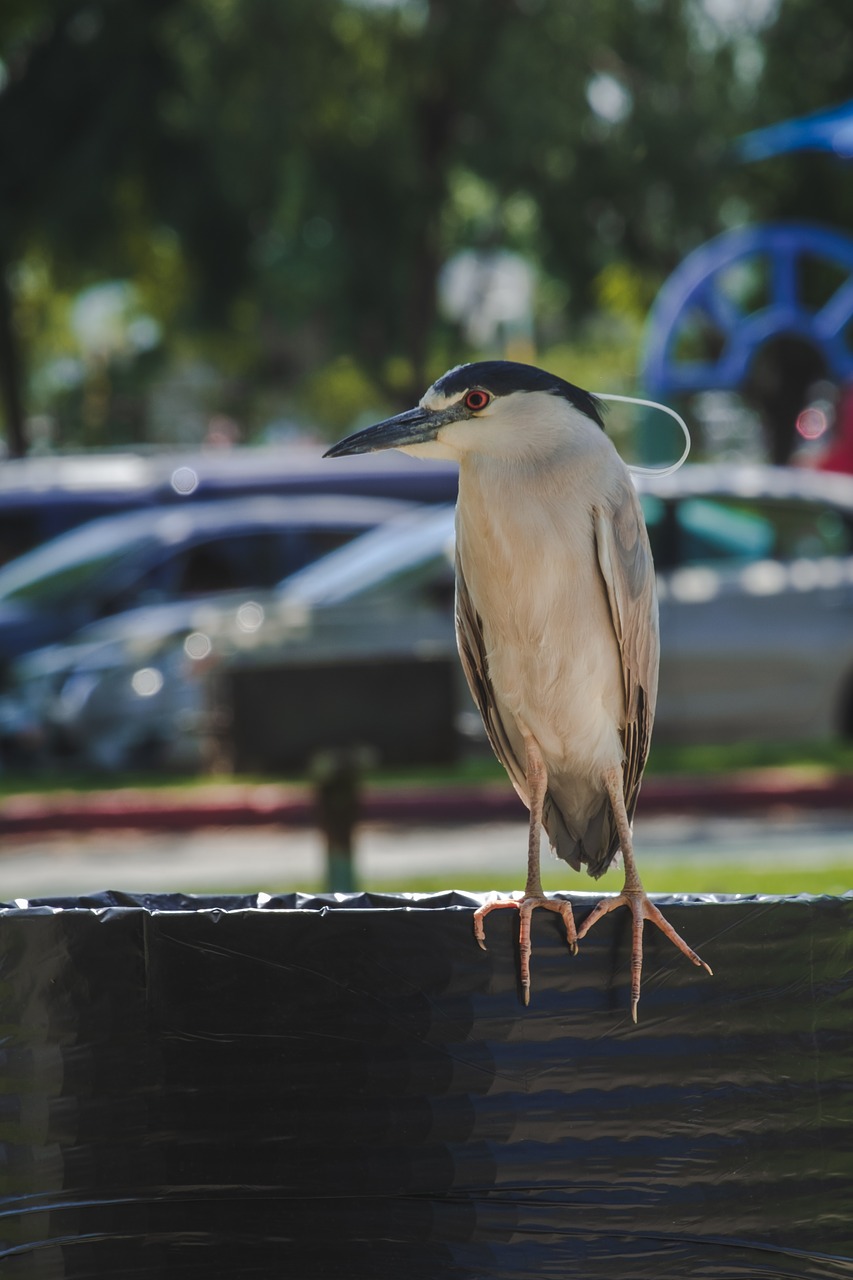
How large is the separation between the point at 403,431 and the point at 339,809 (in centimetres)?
423

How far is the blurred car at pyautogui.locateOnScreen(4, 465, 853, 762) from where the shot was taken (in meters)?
10.4

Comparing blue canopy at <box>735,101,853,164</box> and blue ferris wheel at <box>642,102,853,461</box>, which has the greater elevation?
blue canopy at <box>735,101,853,164</box>

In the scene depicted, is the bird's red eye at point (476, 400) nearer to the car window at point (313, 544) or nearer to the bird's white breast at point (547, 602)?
the bird's white breast at point (547, 602)

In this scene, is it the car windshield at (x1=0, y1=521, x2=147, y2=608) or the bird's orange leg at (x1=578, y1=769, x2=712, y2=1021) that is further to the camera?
the car windshield at (x1=0, y1=521, x2=147, y2=608)

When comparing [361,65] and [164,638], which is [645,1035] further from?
[361,65]

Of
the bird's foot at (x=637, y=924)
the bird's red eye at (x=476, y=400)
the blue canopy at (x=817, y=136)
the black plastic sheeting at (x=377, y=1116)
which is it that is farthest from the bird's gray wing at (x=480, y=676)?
the blue canopy at (x=817, y=136)

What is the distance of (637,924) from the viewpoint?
2.50 m

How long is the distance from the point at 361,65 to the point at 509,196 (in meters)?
2.69

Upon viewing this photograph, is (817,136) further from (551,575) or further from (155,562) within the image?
(551,575)

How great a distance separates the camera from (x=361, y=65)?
22125 mm

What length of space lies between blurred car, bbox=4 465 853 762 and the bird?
6.73 metres

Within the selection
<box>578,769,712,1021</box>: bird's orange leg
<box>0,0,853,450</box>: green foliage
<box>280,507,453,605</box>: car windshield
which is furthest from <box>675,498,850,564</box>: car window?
<box>0,0,853,450</box>: green foliage

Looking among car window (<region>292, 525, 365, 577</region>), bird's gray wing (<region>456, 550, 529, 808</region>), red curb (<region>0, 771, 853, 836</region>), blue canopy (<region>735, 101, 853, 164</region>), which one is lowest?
bird's gray wing (<region>456, 550, 529, 808</region>)

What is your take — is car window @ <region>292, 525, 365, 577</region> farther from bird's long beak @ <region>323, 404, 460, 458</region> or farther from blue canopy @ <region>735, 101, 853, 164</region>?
bird's long beak @ <region>323, 404, 460, 458</region>
